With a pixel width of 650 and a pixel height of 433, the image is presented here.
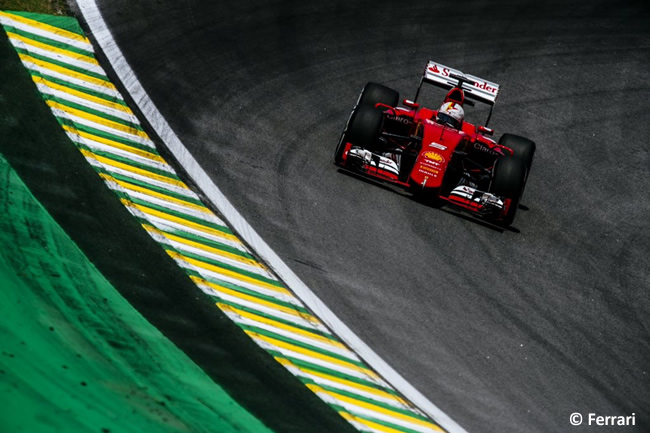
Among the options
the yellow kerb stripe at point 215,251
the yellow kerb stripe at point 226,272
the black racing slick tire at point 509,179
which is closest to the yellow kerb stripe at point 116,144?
the yellow kerb stripe at point 215,251

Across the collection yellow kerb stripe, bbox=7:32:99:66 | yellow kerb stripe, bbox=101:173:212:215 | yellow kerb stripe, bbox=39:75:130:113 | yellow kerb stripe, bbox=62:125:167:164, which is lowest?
yellow kerb stripe, bbox=101:173:212:215

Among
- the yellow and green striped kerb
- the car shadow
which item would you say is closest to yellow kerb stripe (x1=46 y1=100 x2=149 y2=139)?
the yellow and green striped kerb

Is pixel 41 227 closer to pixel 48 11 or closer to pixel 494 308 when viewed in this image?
pixel 48 11

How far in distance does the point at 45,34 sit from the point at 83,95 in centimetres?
155

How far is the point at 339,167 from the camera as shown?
12812 millimetres

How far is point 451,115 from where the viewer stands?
42.8 ft

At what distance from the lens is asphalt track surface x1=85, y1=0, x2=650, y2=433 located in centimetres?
1081

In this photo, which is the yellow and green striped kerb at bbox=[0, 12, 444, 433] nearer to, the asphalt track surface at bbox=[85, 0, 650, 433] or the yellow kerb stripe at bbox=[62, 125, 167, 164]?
the yellow kerb stripe at bbox=[62, 125, 167, 164]

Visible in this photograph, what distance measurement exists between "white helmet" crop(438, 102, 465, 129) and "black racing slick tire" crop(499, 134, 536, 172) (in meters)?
0.83

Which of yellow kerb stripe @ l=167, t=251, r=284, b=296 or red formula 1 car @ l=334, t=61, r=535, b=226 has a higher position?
red formula 1 car @ l=334, t=61, r=535, b=226

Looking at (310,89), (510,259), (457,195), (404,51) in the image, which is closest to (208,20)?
(310,89)

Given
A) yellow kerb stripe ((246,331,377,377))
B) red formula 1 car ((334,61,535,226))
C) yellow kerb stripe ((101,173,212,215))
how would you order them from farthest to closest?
1. red formula 1 car ((334,61,535,226))
2. yellow kerb stripe ((101,173,212,215))
3. yellow kerb stripe ((246,331,377,377))

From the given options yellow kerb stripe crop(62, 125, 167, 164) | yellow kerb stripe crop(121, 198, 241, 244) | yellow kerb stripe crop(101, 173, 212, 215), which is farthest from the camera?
yellow kerb stripe crop(62, 125, 167, 164)

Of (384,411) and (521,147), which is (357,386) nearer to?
(384,411)
